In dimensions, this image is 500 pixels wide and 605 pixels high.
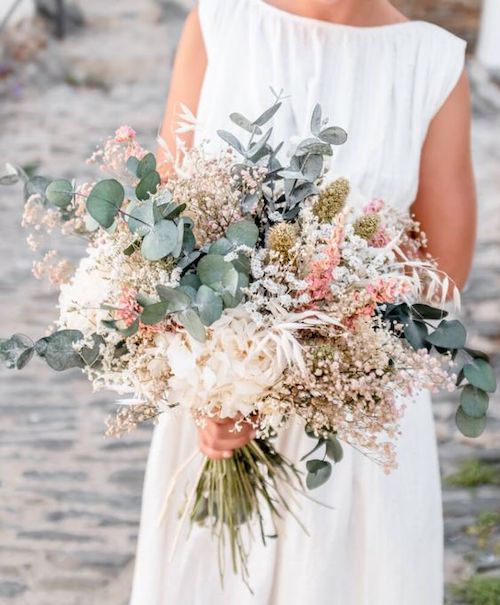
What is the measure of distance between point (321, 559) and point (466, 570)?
4.63ft

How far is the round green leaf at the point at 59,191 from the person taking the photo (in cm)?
136

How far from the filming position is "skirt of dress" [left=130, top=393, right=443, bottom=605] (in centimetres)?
178

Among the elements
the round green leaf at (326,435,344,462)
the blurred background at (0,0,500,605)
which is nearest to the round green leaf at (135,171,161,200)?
the blurred background at (0,0,500,605)

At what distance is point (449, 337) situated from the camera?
4.34ft

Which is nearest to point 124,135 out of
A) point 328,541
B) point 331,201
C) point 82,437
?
point 331,201

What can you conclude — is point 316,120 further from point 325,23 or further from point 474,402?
point 325,23

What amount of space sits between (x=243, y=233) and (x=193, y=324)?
0.15m

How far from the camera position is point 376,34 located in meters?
1.81

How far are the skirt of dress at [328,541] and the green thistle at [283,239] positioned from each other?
0.66 meters

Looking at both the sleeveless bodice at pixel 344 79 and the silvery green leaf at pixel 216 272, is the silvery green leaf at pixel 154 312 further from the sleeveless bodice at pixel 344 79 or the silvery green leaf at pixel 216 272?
the sleeveless bodice at pixel 344 79

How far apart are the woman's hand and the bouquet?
178mm

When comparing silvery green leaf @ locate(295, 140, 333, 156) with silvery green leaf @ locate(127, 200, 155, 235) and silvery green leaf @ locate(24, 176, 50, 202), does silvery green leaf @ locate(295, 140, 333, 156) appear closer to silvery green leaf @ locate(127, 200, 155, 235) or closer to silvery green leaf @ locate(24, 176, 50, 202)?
silvery green leaf @ locate(127, 200, 155, 235)

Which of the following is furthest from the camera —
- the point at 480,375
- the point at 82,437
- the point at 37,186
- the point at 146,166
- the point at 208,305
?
the point at 82,437

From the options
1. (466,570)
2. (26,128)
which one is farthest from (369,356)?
(26,128)
